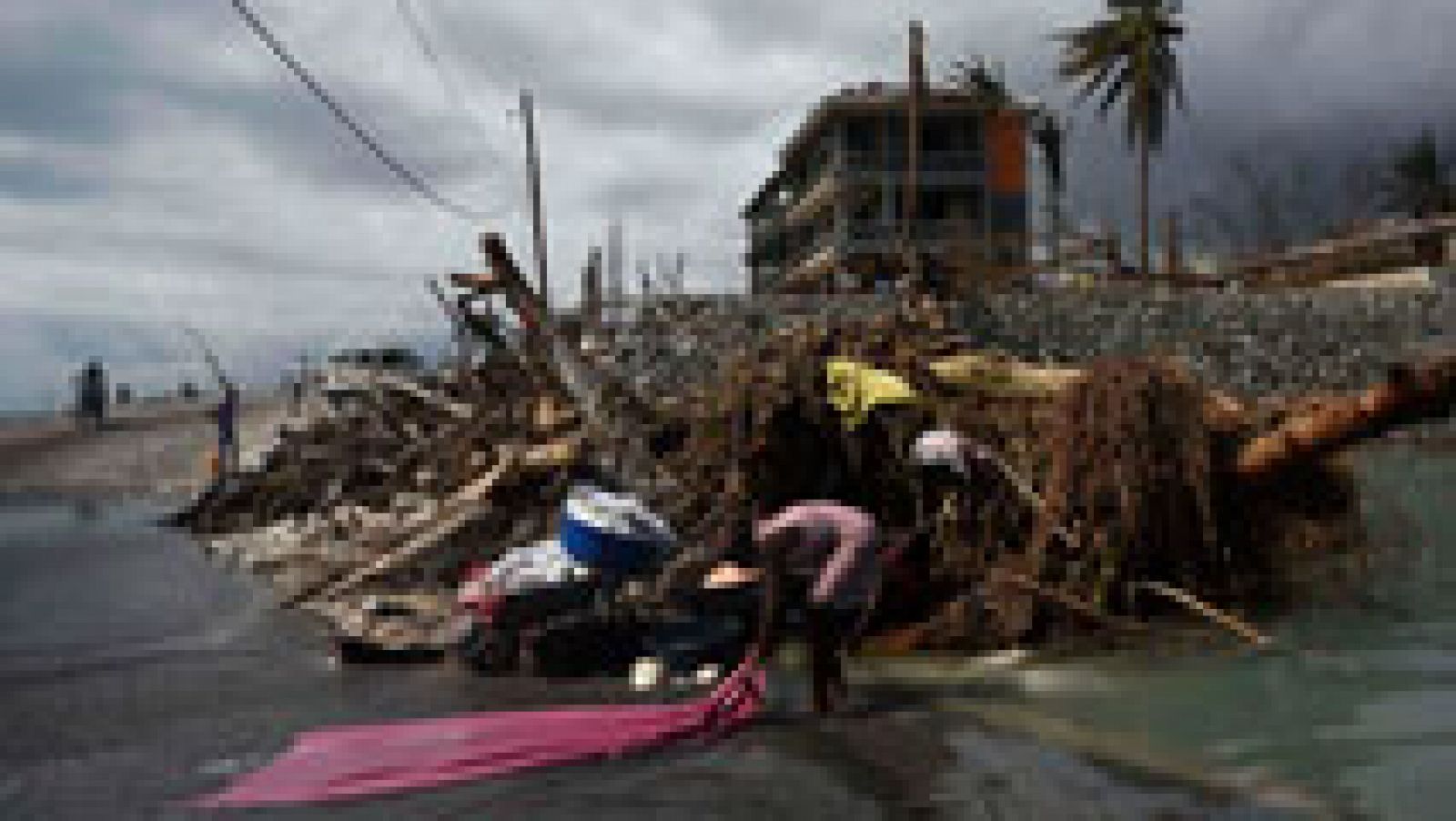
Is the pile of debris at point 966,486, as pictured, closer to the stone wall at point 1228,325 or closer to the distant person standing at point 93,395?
the stone wall at point 1228,325

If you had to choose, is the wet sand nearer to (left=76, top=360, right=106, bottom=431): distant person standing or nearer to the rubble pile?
the rubble pile

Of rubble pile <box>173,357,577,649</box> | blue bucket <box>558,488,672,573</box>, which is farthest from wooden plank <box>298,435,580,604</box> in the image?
blue bucket <box>558,488,672,573</box>

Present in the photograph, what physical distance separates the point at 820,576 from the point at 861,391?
326cm

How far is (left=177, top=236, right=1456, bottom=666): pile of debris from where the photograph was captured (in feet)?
35.9

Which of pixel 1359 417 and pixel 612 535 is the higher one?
pixel 1359 417

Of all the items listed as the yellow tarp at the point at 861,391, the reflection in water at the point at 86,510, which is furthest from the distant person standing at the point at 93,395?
the yellow tarp at the point at 861,391

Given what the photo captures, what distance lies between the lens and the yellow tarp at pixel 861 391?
11.8 meters

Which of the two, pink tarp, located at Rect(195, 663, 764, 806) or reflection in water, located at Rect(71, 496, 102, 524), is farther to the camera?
reflection in water, located at Rect(71, 496, 102, 524)

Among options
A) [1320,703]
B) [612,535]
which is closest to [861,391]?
[612,535]

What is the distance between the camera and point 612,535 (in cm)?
1010

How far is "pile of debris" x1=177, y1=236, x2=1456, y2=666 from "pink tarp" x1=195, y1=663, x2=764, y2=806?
1924mm

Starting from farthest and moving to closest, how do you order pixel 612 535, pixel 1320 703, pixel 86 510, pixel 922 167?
pixel 922 167
pixel 86 510
pixel 612 535
pixel 1320 703

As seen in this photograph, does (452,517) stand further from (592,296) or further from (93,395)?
(93,395)

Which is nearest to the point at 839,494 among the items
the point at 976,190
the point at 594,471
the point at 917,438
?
the point at 917,438
